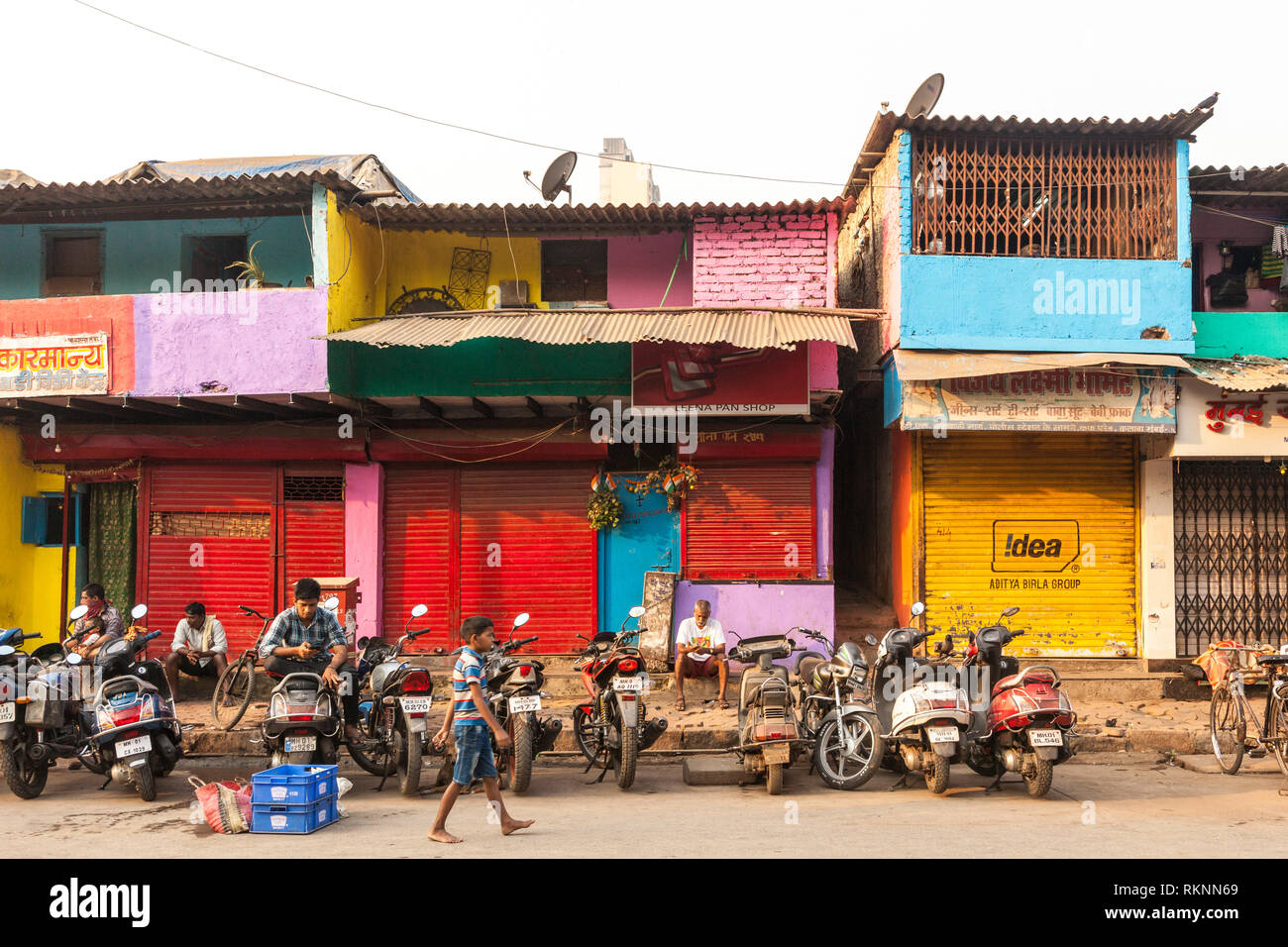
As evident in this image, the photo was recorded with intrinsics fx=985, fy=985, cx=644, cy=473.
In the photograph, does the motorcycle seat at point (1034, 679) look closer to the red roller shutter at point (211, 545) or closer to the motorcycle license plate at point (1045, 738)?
the motorcycle license plate at point (1045, 738)

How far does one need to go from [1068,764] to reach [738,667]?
4266mm

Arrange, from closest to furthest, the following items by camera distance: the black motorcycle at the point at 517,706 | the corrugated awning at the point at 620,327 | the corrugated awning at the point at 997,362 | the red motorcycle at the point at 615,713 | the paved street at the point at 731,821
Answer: the paved street at the point at 731,821 < the black motorcycle at the point at 517,706 < the red motorcycle at the point at 615,713 < the corrugated awning at the point at 620,327 < the corrugated awning at the point at 997,362

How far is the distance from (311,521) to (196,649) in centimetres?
256

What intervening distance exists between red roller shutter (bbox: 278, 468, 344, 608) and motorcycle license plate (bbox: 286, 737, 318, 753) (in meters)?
6.43

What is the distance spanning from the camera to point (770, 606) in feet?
41.2

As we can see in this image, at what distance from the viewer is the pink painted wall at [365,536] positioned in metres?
13.3

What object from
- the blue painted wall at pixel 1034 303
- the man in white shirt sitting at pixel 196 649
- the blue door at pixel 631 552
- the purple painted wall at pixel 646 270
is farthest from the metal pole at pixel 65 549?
the blue painted wall at pixel 1034 303

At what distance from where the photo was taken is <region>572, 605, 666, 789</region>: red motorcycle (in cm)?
773

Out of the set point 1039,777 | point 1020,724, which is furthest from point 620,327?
point 1039,777

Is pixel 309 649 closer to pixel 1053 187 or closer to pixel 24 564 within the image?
pixel 24 564

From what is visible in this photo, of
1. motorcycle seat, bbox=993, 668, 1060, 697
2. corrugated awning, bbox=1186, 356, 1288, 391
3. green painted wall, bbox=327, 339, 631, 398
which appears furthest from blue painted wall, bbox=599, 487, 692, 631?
corrugated awning, bbox=1186, 356, 1288, 391

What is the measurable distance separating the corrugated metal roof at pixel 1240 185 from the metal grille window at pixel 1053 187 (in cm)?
53

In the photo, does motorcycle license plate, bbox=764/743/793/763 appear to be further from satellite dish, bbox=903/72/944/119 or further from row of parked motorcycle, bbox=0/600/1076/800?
satellite dish, bbox=903/72/944/119

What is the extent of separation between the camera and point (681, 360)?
40.5 feet
